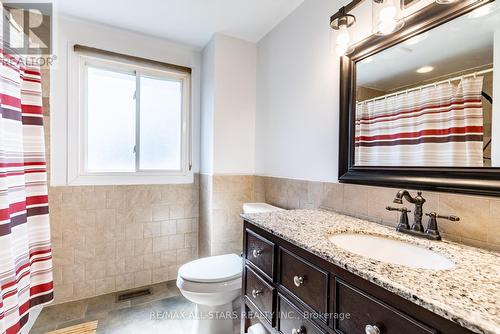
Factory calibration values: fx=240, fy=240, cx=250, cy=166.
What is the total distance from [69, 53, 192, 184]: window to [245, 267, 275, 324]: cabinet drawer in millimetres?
1426

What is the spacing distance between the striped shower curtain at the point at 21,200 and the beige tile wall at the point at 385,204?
1645 mm

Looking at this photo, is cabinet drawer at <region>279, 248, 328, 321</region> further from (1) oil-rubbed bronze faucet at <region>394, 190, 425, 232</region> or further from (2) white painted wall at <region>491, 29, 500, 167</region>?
(2) white painted wall at <region>491, 29, 500, 167</region>

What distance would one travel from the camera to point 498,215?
2.71ft

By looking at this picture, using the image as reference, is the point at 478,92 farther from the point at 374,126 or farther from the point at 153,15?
the point at 153,15

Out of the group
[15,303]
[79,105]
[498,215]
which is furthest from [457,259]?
[79,105]

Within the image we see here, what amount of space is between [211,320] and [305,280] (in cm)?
105

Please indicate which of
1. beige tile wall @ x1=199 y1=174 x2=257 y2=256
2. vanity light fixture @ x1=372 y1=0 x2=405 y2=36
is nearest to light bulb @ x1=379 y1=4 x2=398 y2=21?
vanity light fixture @ x1=372 y1=0 x2=405 y2=36

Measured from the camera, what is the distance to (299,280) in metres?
0.90

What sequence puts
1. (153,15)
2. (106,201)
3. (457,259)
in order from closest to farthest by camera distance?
(457,259) → (153,15) → (106,201)

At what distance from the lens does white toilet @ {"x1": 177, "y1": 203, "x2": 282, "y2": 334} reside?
4.81 ft

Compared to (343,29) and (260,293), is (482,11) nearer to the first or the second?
(343,29)

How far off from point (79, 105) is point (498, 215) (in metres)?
2.69

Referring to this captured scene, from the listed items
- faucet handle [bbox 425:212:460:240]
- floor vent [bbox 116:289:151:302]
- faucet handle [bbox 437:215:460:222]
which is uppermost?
faucet handle [bbox 437:215:460:222]

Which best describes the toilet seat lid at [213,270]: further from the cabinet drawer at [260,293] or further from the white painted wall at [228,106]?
the white painted wall at [228,106]
